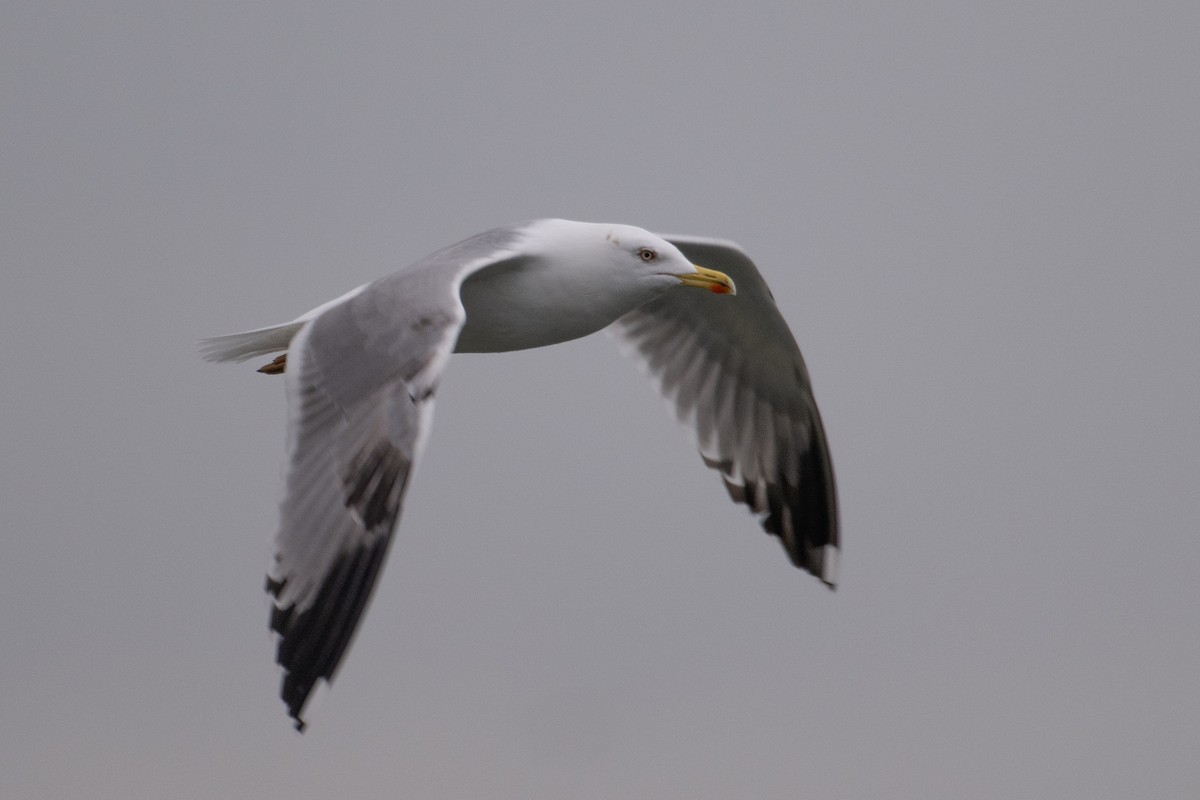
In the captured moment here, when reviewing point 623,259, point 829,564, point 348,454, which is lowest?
point 829,564

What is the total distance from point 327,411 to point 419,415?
1.01 ft

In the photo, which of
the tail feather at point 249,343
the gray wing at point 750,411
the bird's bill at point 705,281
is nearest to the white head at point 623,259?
the bird's bill at point 705,281

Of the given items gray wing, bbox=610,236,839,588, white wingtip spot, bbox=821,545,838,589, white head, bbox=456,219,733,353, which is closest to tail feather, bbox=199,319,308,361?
white head, bbox=456,219,733,353

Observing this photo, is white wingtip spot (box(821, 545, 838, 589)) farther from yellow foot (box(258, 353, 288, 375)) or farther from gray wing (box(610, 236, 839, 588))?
yellow foot (box(258, 353, 288, 375))

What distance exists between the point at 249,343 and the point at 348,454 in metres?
1.43

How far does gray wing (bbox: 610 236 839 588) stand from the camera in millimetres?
6652

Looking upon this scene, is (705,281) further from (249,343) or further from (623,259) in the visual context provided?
(249,343)

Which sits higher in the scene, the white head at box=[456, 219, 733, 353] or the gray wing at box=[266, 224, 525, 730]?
the white head at box=[456, 219, 733, 353]

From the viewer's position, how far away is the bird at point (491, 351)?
4059 mm

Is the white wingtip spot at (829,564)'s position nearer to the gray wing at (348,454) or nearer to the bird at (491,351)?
the bird at (491,351)

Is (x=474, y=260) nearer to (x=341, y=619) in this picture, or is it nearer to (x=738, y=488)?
(x=341, y=619)

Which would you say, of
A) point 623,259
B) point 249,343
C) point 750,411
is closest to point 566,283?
point 623,259

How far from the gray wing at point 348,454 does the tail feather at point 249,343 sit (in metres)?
0.67

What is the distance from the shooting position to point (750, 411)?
6.75 m
